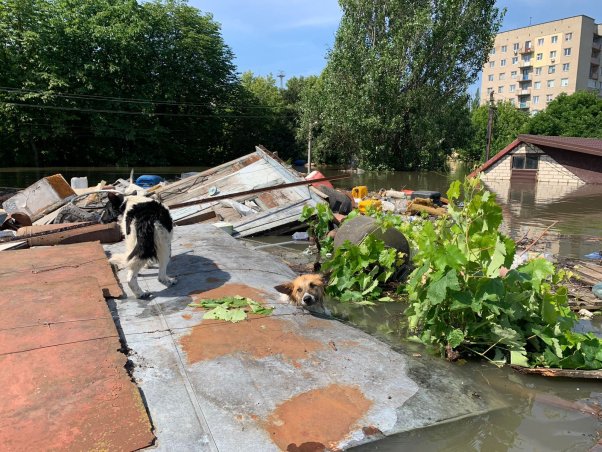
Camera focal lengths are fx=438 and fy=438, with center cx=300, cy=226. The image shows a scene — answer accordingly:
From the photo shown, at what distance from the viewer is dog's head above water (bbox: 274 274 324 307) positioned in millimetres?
5117

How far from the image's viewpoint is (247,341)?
4090mm

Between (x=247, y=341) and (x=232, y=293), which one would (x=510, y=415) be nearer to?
(x=247, y=341)

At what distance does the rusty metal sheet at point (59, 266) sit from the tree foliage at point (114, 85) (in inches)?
1437

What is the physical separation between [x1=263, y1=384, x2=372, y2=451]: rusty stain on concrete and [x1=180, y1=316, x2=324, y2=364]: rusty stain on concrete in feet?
1.71

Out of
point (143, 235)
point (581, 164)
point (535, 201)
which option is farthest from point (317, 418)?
point (581, 164)

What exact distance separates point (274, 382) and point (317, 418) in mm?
508

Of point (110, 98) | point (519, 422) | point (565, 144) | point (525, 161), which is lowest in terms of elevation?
point (519, 422)

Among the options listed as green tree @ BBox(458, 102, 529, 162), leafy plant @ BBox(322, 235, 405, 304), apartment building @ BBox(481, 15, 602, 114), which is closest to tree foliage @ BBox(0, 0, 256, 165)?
green tree @ BBox(458, 102, 529, 162)

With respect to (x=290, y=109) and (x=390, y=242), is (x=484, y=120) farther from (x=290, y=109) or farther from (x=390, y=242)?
(x=390, y=242)

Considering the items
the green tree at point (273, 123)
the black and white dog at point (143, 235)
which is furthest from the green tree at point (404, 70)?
the black and white dog at point (143, 235)

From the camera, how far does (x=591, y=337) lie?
477 cm

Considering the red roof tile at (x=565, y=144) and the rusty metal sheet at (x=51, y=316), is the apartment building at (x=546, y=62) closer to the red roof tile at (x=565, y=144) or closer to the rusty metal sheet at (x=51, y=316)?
the red roof tile at (x=565, y=144)

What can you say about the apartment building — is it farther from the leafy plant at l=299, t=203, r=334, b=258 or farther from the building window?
the leafy plant at l=299, t=203, r=334, b=258

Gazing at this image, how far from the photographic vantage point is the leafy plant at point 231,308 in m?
4.53
